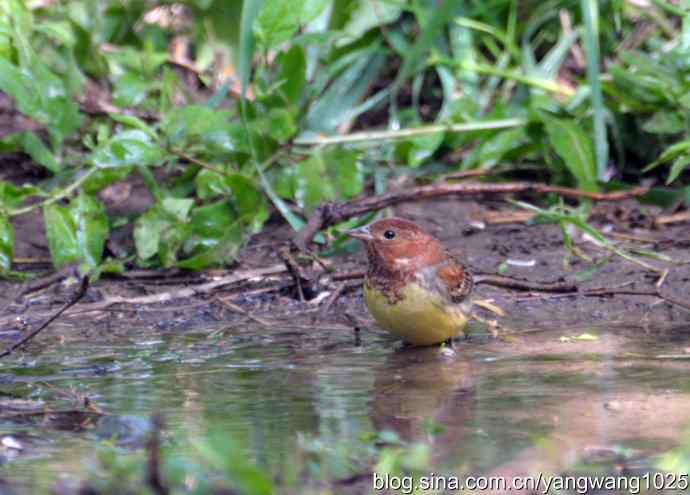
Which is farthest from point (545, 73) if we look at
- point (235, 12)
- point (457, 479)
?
point (457, 479)

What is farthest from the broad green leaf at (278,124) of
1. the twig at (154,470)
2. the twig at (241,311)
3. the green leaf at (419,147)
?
the twig at (154,470)

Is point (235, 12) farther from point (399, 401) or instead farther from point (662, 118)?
point (399, 401)

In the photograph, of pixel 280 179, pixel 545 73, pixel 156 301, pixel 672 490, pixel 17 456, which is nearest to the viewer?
pixel 672 490

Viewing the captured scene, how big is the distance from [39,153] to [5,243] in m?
0.82

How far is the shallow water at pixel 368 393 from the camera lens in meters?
3.72

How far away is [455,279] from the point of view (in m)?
5.72

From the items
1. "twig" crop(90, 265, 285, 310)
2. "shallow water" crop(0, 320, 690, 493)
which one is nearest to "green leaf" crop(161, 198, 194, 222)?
"twig" crop(90, 265, 285, 310)

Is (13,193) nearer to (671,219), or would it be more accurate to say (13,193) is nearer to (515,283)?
(515,283)

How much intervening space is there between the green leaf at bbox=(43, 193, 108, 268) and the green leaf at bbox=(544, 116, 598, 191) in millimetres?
2600

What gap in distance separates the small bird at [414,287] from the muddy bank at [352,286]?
0.38 meters

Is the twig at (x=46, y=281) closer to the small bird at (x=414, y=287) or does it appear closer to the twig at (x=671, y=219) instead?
the small bird at (x=414, y=287)

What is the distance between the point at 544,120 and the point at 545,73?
116 cm

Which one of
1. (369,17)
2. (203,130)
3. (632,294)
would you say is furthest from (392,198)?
(369,17)

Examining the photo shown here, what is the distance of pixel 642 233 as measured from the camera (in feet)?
23.7
